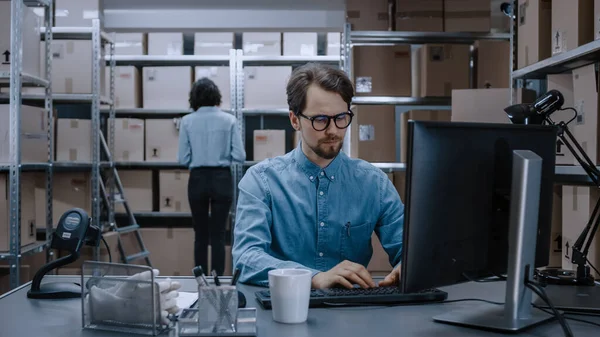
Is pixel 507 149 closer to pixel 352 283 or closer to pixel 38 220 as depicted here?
pixel 352 283

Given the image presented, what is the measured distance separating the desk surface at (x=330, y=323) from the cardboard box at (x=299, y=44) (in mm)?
3700

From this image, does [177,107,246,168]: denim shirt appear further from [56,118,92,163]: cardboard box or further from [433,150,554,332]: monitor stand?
[433,150,554,332]: monitor stand

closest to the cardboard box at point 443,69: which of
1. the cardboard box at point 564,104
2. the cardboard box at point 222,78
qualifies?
the cardboard box at point 564,104

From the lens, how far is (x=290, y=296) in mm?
1060

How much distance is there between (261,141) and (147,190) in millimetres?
952

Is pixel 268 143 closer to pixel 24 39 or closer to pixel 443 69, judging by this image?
pixel 443 69

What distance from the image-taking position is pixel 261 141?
4.78 metres

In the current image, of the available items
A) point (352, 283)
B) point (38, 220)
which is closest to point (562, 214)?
point (352, 283)

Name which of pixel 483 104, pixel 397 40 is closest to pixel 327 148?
pixel 483 104

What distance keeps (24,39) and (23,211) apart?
0.87m

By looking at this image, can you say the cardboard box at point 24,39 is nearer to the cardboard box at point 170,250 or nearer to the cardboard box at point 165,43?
the cardboard box at point 165,43

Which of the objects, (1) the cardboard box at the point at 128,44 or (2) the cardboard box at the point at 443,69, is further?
(1) the cardboard box at the point at 128,44

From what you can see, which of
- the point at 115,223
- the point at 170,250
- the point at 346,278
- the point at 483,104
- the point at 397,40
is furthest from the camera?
the point at 170,250

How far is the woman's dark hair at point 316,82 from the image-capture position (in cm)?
164
